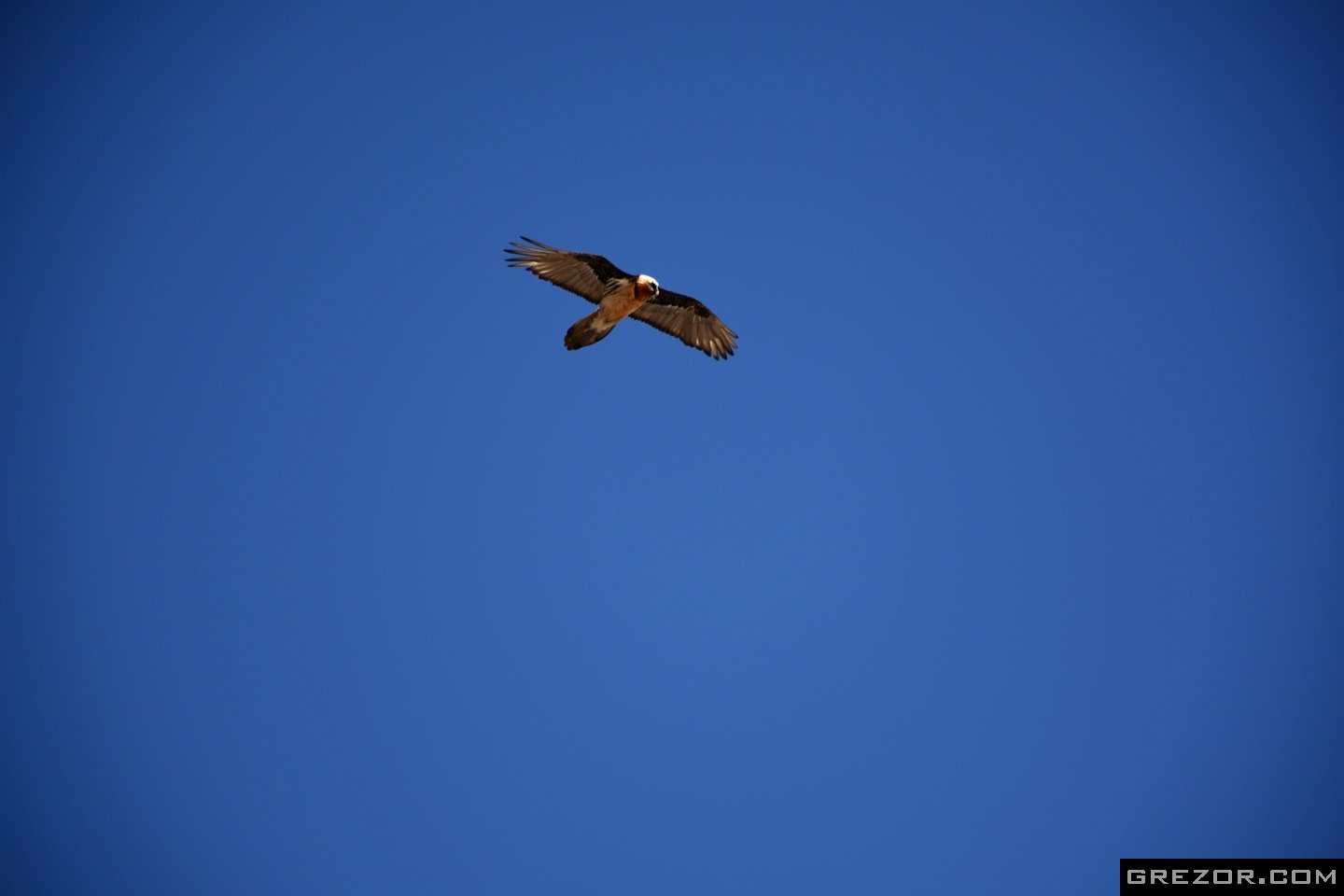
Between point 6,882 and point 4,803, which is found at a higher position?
point 4,803

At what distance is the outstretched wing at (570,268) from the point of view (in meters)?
17.6

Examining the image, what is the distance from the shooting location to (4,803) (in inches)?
2746

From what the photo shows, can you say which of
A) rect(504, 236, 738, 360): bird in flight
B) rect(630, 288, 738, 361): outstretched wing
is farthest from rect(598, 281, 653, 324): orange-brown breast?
rect(630, 288, 738, 361): outstretched wing

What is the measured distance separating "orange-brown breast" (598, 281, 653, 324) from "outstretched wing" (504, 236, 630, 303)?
1.14 ft

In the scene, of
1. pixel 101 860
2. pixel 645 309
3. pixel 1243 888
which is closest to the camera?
pixel 645 309

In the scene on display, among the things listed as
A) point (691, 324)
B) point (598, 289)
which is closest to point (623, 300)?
point (598, 289)

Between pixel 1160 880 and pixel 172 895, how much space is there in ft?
204

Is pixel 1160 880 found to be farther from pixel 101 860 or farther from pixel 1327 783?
pixel 101 860

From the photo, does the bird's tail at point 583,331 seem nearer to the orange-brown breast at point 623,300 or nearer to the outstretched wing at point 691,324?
the orange-brown breast at point 623,300

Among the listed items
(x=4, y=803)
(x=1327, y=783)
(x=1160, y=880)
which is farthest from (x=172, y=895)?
(x=1327, y=783)

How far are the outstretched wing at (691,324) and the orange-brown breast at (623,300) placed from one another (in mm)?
1564

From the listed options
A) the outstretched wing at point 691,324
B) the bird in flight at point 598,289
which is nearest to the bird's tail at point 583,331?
the bird in flight at point 598,289

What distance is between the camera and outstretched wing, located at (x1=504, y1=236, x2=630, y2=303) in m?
17.6

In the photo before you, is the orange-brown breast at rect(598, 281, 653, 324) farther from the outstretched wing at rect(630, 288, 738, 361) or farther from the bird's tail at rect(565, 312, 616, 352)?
the outstretched wing at rect(630, 288, 738, 361)
